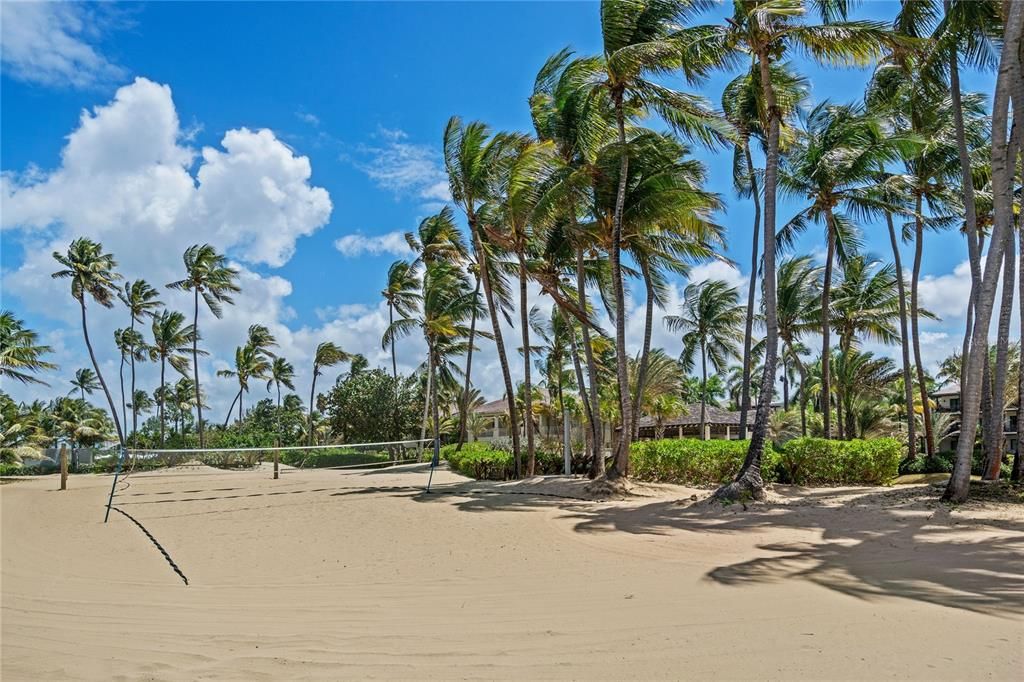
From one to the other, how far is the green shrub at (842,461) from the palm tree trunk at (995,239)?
4.66m

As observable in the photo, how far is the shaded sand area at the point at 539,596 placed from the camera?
4.48 meters

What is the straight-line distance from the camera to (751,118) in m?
20.1

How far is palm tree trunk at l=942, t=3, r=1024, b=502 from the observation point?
1120cm

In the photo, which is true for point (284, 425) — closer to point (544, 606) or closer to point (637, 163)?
point (637, 163)

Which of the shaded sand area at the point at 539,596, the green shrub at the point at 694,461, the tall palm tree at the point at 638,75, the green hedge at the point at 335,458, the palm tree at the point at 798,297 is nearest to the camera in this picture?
the shaded sand area at the point at 539,596

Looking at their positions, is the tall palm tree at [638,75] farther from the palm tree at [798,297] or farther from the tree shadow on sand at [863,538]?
the palm tree at [798,297]

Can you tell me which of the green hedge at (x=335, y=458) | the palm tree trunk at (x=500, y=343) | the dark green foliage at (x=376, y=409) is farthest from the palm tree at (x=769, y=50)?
the dark green foliage at (x=376, y=409)

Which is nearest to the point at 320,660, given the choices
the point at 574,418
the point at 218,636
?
the point at 218,636

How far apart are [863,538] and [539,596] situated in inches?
198

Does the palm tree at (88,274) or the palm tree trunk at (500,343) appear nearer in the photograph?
the palm tree trunk at (500,343)

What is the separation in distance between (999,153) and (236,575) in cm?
1402

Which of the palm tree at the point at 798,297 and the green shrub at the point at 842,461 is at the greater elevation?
the palm tree at the point at 798,297

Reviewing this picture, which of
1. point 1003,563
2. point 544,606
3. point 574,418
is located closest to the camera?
point 544,606

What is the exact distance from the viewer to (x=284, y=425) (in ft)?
238
